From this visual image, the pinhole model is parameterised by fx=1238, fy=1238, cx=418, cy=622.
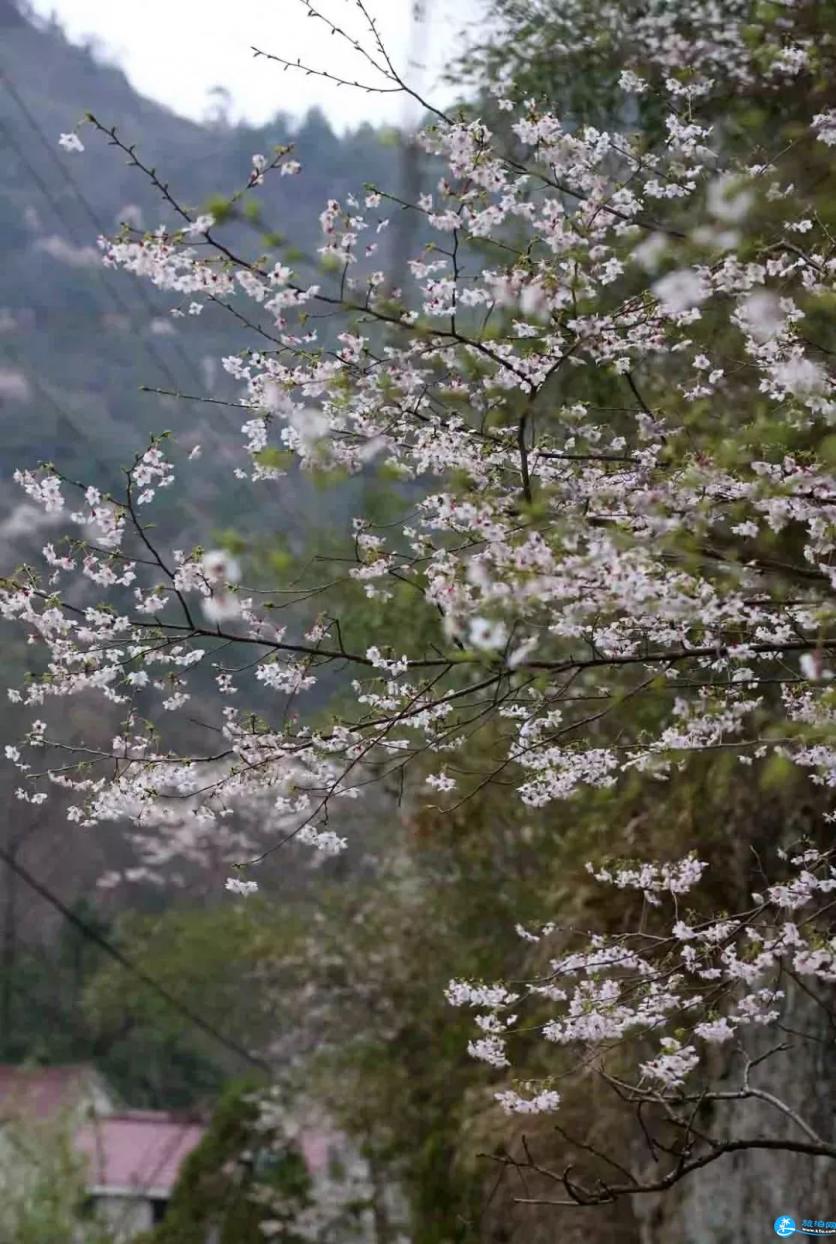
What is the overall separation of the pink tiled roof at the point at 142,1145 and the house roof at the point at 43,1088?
1.89 feet

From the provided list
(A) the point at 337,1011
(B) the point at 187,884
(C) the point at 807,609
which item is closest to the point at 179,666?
(C) the point at 807,609

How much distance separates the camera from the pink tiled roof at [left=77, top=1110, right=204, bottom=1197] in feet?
42.6

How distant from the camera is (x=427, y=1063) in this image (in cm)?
898

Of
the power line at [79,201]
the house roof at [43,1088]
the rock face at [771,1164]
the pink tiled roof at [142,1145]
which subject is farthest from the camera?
the pink tiled roof at [142,1145]

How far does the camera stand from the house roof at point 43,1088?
33.0 ft

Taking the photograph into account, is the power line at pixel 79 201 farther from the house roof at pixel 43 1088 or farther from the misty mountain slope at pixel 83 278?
the house roof at pixel 43 1088

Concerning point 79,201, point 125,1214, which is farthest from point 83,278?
point 125,1214

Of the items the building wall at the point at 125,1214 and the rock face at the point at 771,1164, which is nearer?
the rock face at the point at 771,1164

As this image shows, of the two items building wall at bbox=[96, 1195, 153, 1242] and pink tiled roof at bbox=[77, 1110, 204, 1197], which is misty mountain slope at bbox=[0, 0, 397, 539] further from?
pink tiled roof at bbox=[77, 1110, 204, 1197]

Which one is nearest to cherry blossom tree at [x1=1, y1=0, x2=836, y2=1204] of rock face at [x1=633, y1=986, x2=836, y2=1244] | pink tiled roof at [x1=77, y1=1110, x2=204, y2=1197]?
rock face at [x1=633, y1=986, x2=836, y2=1244]

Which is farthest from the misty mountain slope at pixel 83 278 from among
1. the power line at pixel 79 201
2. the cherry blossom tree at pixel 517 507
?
the cherry blossom tree at pixel 517 507

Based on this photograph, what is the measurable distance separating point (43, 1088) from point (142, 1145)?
1743mm

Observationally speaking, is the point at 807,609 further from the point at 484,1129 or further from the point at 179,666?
the point at 484,1129

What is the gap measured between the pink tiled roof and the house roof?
58cm
